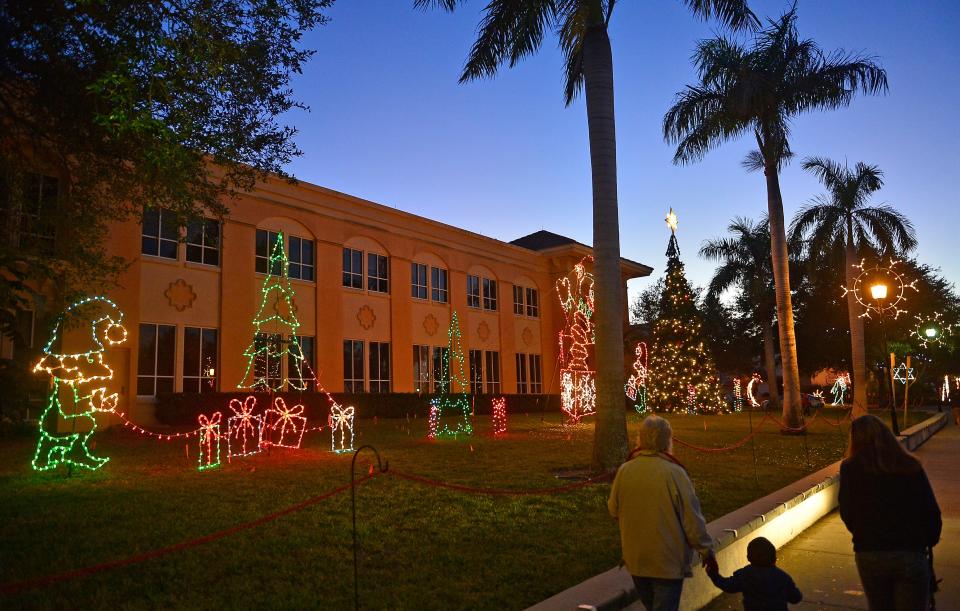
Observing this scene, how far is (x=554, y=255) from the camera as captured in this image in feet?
127

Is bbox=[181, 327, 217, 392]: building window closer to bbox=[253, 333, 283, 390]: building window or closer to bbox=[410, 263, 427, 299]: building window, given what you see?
bbox=[253, 333, 283, 390]: building window

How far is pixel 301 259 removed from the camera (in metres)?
25.9

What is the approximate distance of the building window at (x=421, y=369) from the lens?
1193 inches

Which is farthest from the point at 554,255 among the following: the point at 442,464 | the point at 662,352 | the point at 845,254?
the point at 442,464

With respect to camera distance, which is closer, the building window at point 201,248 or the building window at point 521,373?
the building window at point 201,248

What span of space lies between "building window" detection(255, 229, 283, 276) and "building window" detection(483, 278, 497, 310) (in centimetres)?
1283

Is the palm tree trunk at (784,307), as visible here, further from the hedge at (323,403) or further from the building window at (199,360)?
the building window at (199,360)

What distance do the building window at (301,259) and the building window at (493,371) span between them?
11700 millimetres

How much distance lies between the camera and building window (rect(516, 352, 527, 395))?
1438 inches

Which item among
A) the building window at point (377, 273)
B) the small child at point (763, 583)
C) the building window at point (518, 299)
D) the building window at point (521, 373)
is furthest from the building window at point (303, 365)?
the small child at point (763, 583)

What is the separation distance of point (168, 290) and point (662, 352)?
22.6 metres

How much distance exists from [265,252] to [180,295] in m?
3.83

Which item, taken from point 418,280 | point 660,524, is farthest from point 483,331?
point 660,524

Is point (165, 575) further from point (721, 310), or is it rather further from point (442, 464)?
point (721, 310)
